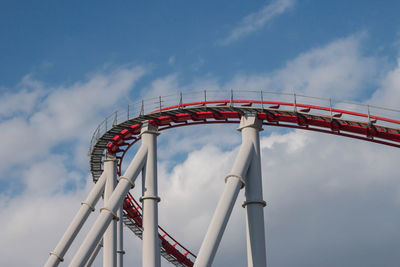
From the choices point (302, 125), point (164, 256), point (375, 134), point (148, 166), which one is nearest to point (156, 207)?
point (148, 166)

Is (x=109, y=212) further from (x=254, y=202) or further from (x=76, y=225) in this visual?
(x=254, y=202)

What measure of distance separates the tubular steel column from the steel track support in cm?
29

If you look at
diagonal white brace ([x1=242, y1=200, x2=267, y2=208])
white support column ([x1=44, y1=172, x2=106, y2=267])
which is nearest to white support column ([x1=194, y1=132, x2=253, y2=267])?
diagonal white brace ([x1=242, y1=200, x2=267, y2=208])

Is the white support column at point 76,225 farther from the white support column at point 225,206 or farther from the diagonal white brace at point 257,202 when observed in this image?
the diagonal white brace at point 257,202

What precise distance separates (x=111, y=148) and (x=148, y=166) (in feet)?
19.0

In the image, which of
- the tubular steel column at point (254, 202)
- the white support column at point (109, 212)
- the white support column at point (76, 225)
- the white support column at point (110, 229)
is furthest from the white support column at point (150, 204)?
the tubular steel column at point (254, 202)

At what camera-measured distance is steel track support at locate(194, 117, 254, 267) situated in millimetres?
25375

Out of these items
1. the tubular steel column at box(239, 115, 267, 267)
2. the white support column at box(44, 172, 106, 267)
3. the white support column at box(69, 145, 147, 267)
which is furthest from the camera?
the white support column at box(44, 172, 106, 267)

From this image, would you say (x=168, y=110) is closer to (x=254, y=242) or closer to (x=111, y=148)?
(x=111, y=148)

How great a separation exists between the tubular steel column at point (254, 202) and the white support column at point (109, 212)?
603cm

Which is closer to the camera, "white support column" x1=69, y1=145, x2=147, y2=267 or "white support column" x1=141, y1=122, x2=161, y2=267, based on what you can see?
"white support column" x1=69, y1=145, x2=147, y2=267

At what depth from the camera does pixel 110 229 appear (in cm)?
3638

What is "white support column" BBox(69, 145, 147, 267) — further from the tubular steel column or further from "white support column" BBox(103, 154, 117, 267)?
the tubular steel column

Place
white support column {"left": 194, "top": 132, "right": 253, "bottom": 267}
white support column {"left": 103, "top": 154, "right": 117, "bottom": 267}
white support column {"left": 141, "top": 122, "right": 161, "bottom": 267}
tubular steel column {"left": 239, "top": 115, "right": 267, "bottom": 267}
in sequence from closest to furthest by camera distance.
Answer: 1. white support column {"left": 194, "top": 132, "right": 253, "bottom": 267}
2. tubular steel column {"left": 239, "top": 115, "right": 267, "bottom": 267}
3. white support column {"left": 141, "top": 122, "right": 161, "bottom": 267}
4. white support column {"left": 103, "top": 154, "right": 117, "bottom": 267}
